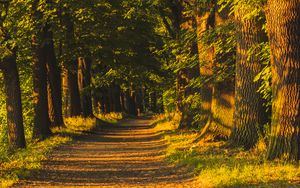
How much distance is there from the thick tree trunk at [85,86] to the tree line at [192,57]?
7 cm

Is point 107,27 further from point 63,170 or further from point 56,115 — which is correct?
point 63,170

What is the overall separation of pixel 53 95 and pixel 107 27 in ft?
20.8

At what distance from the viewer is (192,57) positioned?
18.0m

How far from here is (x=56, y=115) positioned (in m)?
24.8

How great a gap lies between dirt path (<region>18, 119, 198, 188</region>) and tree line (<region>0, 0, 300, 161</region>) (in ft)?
6.49

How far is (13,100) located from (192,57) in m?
6.49

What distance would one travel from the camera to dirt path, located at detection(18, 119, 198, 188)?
1144 cm

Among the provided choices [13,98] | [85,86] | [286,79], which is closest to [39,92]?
[13,98]

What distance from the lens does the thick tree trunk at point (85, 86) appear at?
33.0m

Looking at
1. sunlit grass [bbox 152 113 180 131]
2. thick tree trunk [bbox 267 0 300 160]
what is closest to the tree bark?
sunlit grass [bbox 152 113 180 131]

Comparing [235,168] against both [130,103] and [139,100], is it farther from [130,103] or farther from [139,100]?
[139,100]

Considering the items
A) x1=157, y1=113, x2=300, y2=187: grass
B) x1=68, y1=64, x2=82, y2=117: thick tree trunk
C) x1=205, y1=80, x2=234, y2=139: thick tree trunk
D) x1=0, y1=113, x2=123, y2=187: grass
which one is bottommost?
x1=157, y1=113, x2=300, y2=187: grass

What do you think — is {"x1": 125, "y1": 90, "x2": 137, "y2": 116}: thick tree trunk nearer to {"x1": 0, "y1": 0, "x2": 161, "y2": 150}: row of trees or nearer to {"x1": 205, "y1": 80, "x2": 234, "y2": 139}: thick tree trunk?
{"x1": 0, "y1": 0, "x2": 161, "y2": 150}: row of trees

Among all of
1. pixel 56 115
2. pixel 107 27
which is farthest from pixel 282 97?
pixel 107 27
